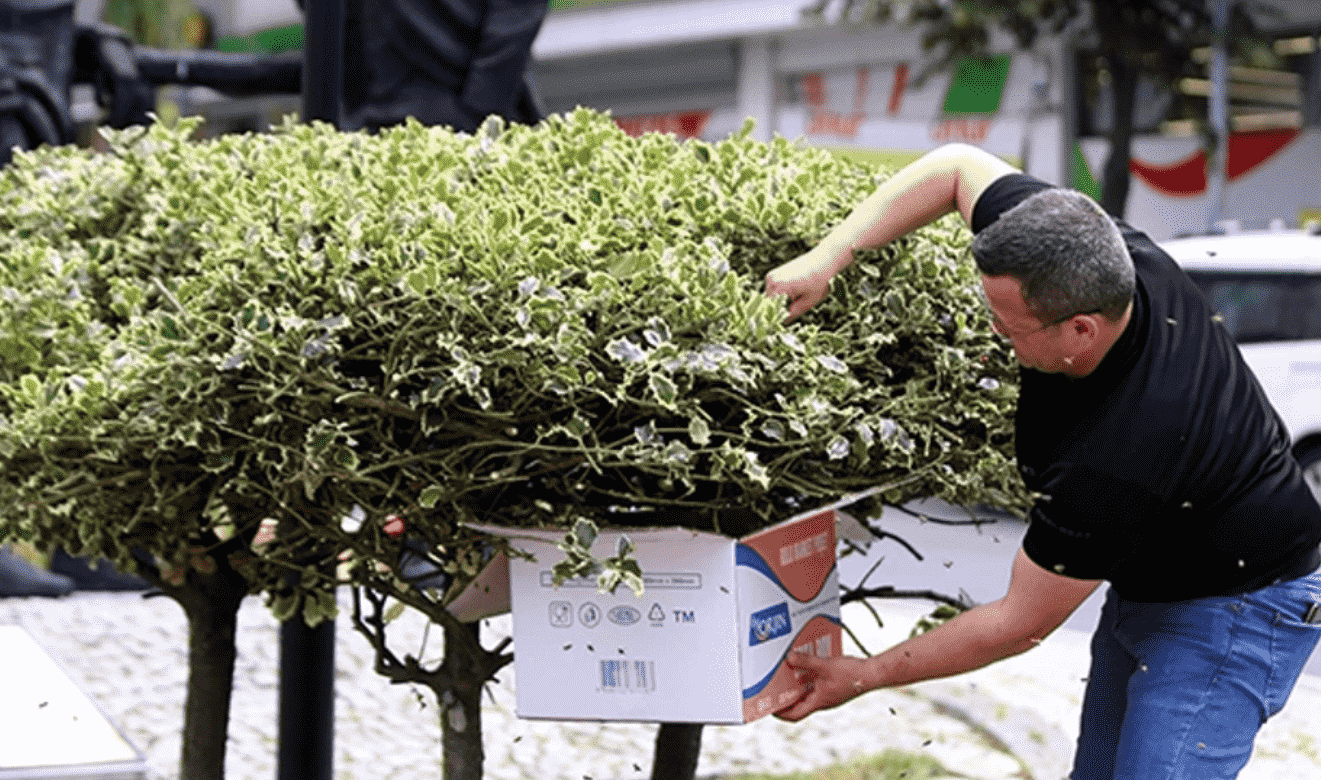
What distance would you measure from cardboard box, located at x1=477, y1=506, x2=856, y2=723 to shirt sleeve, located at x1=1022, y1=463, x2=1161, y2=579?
0.35 m

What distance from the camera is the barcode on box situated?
9.01 ft

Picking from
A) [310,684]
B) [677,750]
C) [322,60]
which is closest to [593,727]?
[310,684]

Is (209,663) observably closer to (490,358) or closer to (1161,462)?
(490,358)

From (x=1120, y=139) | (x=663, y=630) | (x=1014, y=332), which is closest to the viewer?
(x=1014, y=332)

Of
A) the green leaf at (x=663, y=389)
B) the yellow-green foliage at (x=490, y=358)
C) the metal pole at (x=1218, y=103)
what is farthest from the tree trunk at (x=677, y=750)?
the metal pole at (x=1218, y=103)

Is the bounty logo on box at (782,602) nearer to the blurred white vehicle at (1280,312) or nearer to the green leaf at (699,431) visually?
the green leaf at (699,431)

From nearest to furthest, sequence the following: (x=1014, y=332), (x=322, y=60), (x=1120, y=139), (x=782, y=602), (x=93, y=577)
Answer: (x=1014, y=332) → (x=782, y=602) → (x=322, y=60) → (x=93, y=577) → (x=1120, y=139)

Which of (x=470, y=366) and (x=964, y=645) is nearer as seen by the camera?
(x=470, y=366)

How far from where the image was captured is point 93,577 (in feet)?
25.6

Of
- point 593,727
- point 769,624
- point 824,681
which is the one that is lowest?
point 593,727

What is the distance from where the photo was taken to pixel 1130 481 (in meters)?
2.54

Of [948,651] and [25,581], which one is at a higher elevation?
[948,651]

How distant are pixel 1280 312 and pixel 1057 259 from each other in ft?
27.5

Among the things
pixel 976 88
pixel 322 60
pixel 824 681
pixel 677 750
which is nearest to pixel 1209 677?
pixel 824 681
